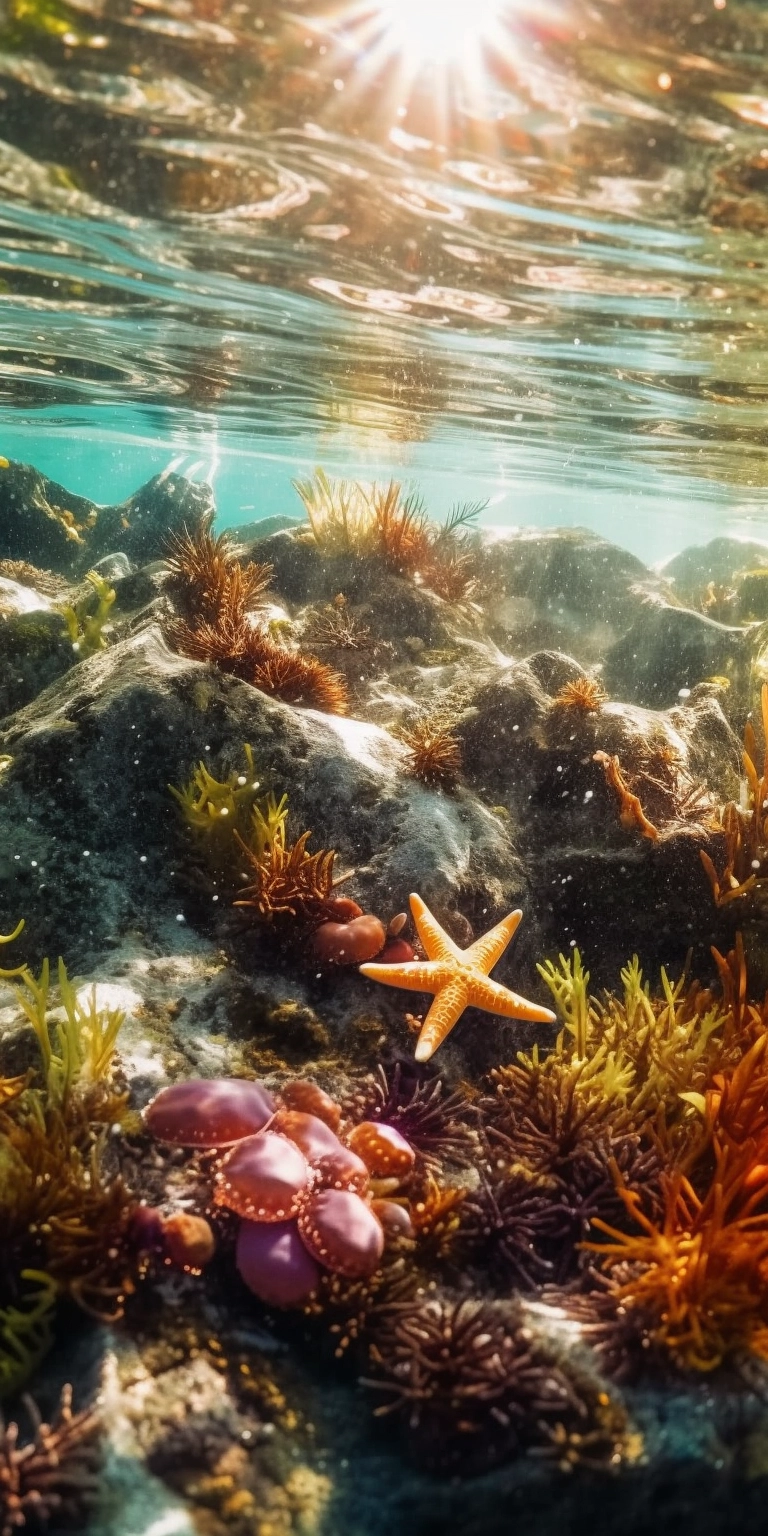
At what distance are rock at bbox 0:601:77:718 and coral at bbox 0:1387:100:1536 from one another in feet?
25.0

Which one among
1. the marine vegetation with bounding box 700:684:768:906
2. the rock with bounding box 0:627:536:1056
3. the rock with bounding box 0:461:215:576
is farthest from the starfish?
the rock with bounding box 0:461:215:576

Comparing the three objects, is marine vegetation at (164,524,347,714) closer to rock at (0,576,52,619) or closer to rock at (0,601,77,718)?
rock at (0,601,77,718)

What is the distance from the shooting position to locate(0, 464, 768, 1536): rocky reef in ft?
10.0

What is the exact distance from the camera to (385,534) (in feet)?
33.6

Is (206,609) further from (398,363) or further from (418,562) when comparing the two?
(398,363)

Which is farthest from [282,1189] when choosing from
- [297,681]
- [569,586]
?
[569,586]

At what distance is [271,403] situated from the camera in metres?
23.4

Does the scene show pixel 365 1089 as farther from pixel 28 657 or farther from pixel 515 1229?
pixel 28 657

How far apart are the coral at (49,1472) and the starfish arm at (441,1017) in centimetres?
213

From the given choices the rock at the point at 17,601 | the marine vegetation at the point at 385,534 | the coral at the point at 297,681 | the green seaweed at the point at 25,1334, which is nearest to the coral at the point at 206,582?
the coral at the point at 297,681

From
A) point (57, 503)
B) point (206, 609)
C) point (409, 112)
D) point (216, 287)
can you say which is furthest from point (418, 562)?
point (57, 503)

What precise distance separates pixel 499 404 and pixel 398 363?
3.72m

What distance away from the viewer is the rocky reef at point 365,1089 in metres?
3.06

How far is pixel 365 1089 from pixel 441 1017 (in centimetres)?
65
